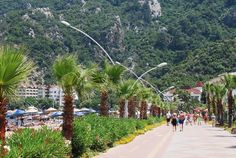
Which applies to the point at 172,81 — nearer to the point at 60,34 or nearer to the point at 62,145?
the point at 60,34

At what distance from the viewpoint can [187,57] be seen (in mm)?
164250

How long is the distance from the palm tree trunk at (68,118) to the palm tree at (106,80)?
816 cm

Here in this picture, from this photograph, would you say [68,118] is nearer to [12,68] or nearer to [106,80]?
[12,68]

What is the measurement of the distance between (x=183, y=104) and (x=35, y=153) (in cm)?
13255

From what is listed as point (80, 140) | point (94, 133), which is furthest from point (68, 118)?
point (94, 133)

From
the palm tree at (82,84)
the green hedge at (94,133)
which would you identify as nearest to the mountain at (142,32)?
the green hedge at (94,133)

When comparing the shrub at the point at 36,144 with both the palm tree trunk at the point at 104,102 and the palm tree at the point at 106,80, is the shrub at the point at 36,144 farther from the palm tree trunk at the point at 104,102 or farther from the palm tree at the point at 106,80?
the palm tree trunk at the point at 104,102

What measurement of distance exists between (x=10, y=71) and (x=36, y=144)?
72.7 inches

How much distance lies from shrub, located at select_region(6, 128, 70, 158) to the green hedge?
2996 millimetres

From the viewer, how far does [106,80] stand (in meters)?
28.2

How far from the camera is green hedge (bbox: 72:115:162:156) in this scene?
58.0 ft

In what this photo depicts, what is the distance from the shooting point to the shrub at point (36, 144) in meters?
10.6

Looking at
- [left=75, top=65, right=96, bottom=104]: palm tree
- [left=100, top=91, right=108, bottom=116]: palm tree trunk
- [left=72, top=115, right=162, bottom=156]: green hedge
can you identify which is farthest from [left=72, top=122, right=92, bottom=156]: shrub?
[left=100, top=91, right=108, bottom=116]: palm tree trunk

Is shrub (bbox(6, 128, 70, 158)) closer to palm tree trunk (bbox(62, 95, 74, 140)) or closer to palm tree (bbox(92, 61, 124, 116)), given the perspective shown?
palm tree trunk (bbox(62, 95, 74, 140))
